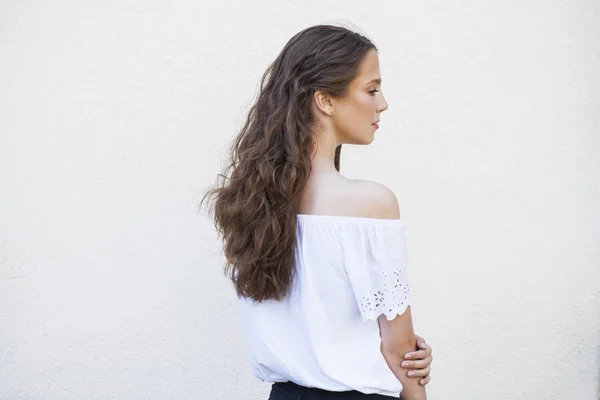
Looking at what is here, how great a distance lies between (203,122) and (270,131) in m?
1.21

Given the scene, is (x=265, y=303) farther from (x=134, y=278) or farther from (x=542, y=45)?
(x=542, y=45)

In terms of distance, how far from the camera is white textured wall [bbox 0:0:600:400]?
2648 millimetres

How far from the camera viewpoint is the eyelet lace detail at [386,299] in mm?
→ 1472

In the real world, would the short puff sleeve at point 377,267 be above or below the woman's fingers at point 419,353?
above

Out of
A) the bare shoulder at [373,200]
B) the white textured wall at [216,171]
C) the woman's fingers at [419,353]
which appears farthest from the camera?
the white textured wall at [216,171]

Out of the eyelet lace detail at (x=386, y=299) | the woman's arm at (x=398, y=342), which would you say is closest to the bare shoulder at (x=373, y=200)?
the eyelet lace detail at (x=386, y=299)

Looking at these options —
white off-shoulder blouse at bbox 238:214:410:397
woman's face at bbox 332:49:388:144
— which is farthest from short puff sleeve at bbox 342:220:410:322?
woman's face at bbox 332:49:388:144

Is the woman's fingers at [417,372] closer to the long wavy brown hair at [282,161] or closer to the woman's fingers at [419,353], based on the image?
the woman's fingers at [419,353]

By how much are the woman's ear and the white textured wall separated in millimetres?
1068

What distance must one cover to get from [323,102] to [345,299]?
507 millimetres

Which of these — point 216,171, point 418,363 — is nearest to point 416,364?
point 418,363

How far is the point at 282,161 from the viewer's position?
1594 mm

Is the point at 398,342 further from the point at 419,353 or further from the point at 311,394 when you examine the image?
the point at 311,394

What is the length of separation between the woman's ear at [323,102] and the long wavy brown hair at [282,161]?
0.02 metres
